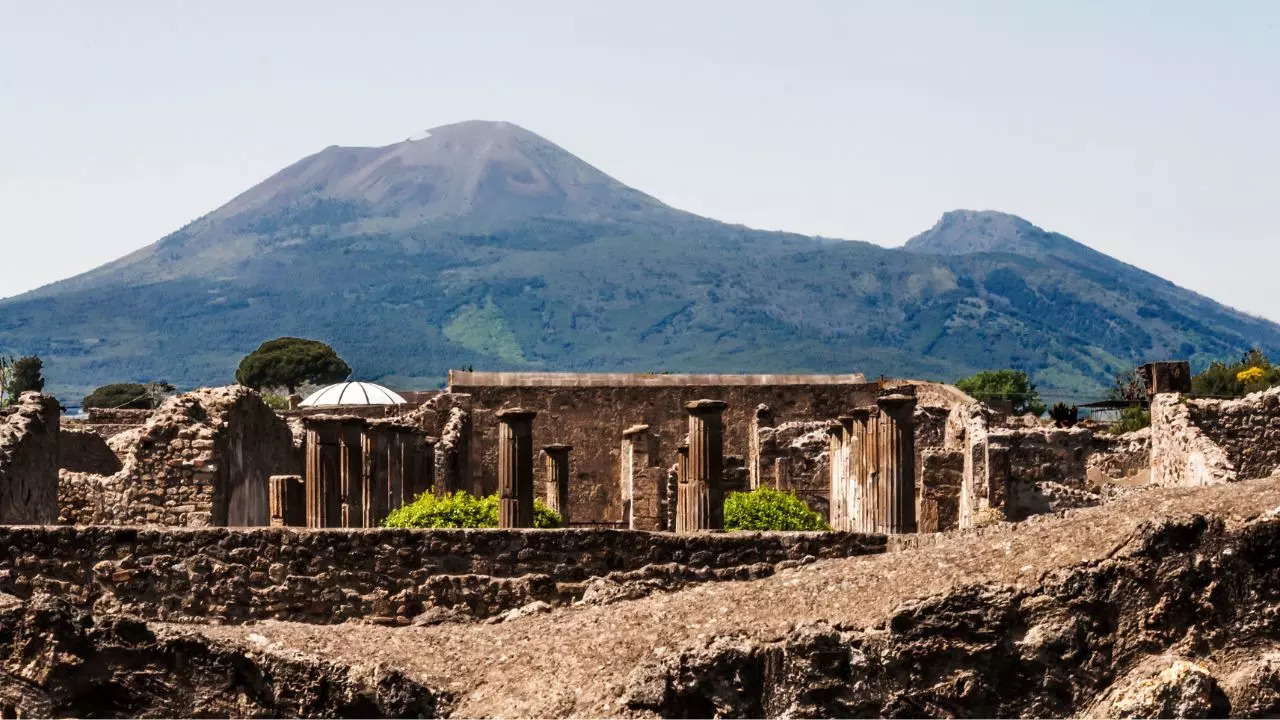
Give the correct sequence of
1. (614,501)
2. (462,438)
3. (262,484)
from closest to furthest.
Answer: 1. (262,484)
2. (462,438)
3. (614,501)

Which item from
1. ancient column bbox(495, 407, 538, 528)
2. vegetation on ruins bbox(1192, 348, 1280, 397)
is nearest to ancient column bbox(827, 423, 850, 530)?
ancient column bbox(495, 407, 538, 528)

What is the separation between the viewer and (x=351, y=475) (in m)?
27.9

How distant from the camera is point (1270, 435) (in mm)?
26484

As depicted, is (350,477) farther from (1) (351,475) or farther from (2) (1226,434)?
(2) (1226,434)

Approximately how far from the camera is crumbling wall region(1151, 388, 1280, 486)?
25766mm

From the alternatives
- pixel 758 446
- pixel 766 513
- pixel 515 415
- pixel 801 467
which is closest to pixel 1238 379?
pixel 758 446

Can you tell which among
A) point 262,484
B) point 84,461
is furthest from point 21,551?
point 84,461

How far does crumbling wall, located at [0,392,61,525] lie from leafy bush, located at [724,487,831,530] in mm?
7766

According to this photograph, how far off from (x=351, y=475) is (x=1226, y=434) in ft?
34.2

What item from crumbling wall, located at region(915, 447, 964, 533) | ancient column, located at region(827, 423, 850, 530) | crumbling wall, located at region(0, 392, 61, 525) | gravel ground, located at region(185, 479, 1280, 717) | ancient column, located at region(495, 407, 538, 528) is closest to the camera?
gravel ground, located at region(185, 479, 1280, 717)

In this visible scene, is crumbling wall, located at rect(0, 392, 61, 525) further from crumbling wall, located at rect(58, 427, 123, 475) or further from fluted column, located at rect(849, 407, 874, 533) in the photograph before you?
fluted column, located at rect(849, 407, 874, 533)

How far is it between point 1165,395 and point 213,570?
15.2 metres

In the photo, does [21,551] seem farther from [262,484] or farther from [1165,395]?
[1165,395]

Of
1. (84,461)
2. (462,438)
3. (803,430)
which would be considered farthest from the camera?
(462,438)
